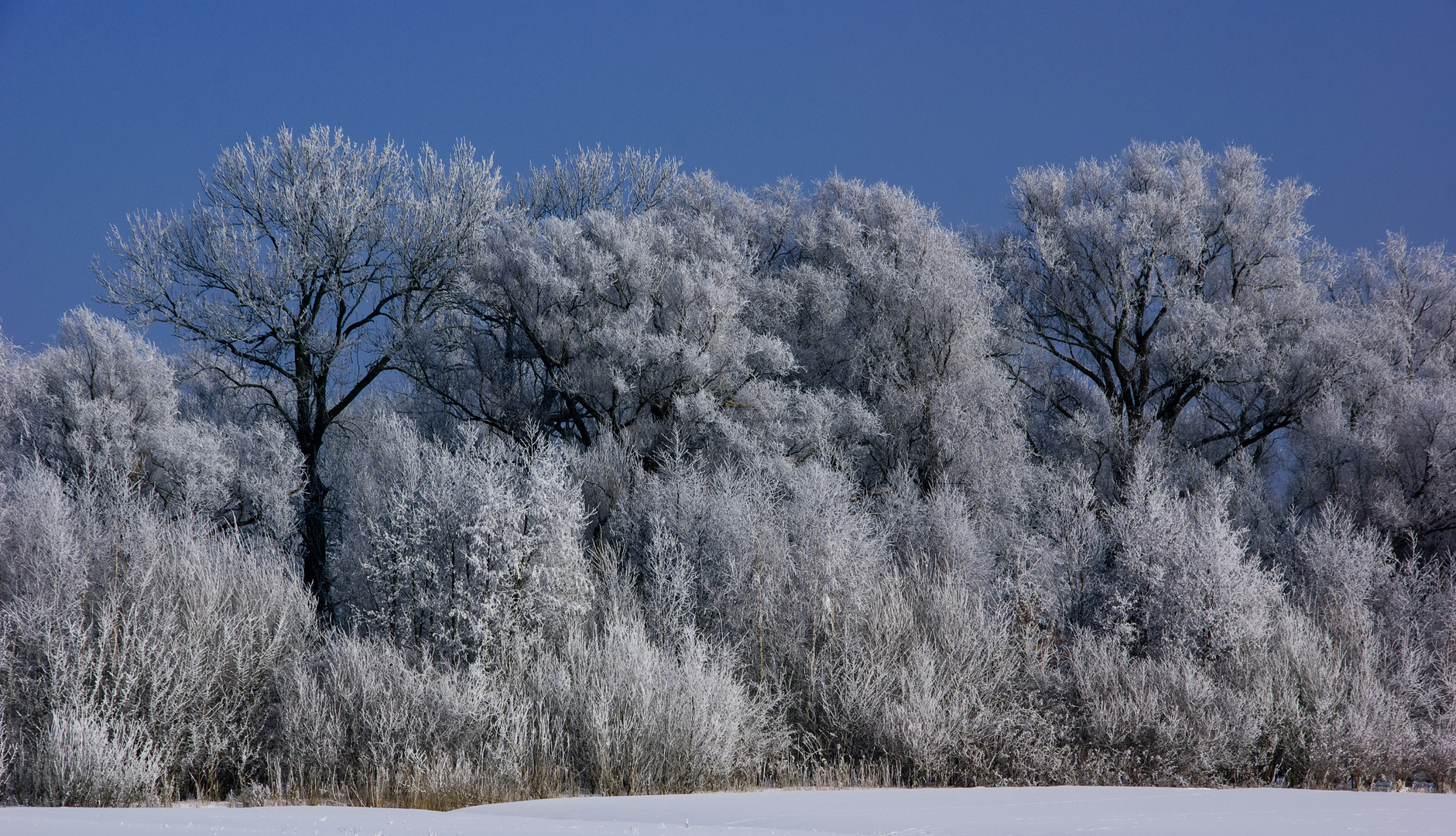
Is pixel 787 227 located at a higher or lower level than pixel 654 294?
higher

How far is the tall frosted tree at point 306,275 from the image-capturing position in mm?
19891

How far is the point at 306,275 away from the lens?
20.2 metres

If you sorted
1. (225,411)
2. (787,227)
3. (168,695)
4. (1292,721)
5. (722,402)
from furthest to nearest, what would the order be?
(787,227) → (225,411) → (722,402) → (1292,721) → (168,695)

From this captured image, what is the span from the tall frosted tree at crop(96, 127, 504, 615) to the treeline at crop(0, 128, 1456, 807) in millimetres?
98

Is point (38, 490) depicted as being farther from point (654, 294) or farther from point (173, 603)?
point (654, 294)

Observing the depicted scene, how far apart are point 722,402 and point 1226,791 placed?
41.1ft

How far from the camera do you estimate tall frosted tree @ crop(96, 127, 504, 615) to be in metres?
19.9

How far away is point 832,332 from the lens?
74.1 ft

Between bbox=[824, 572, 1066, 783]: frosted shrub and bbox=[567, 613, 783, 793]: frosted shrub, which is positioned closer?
bbox=[567, 613, 783, 793]: frosted shrub

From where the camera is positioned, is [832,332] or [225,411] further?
[225,411]

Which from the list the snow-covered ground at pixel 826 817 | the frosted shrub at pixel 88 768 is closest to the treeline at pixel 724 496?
the frosted shrub at pixel 88 768

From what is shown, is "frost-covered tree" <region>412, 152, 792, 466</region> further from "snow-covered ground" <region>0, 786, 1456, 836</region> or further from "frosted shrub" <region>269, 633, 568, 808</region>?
"snow-covered ground" <region>0, 786, 1456, 836</region>

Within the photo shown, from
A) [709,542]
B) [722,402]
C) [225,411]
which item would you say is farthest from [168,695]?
[225,411]

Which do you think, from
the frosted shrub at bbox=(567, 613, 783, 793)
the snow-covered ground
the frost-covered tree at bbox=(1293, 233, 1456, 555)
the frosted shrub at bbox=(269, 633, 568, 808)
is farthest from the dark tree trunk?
the frost-covered tree at bbox=(1293, 233, 1456, 555)
